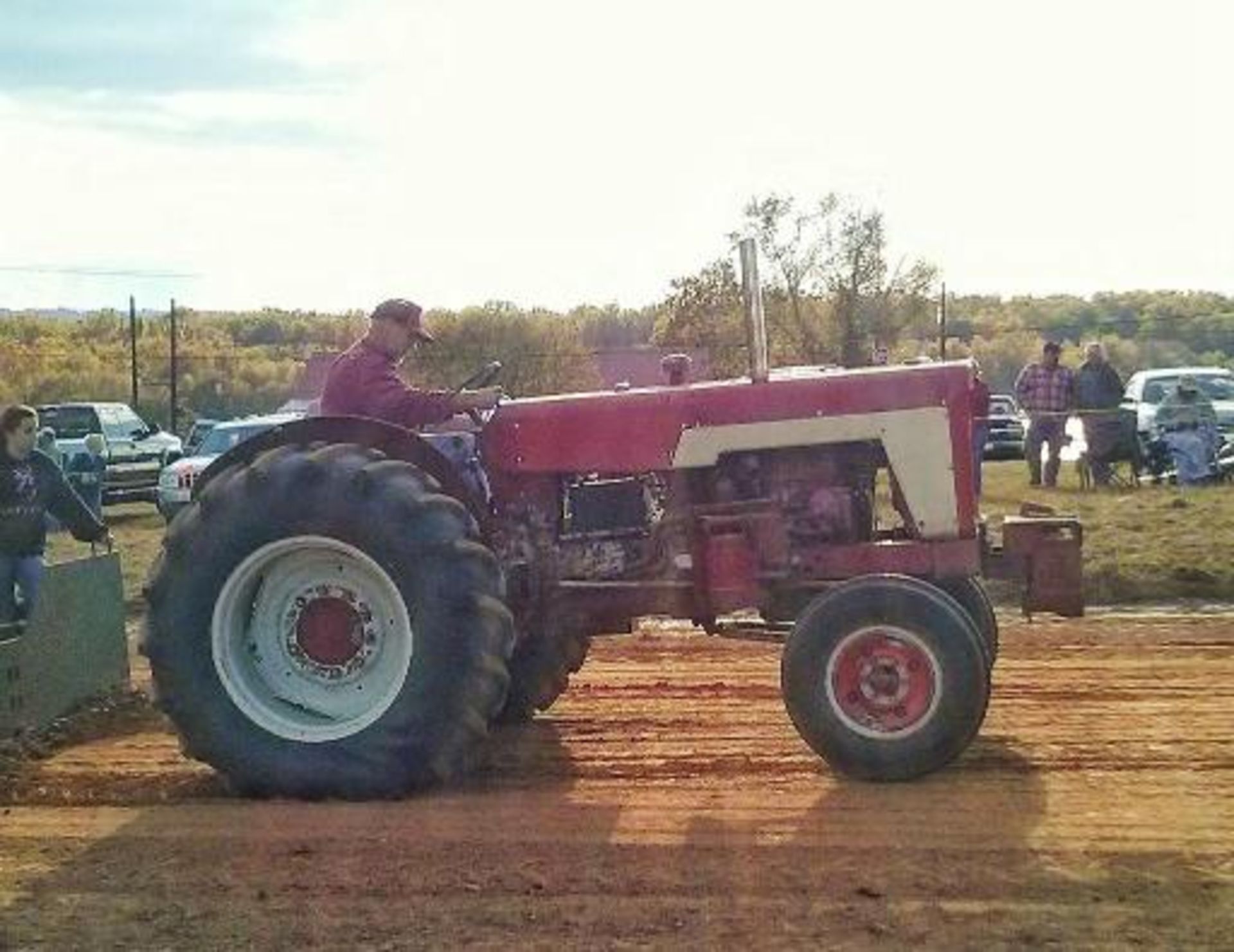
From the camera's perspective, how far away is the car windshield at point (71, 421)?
91.7 feet

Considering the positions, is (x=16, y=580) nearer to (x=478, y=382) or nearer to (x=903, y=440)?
(x=478, y=382)

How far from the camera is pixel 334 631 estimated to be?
24.0ft

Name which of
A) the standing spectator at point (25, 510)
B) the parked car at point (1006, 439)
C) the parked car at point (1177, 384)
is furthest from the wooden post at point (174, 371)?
the standing spectator at point (25, 510)

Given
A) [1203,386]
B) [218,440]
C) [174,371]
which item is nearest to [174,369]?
[174,371]

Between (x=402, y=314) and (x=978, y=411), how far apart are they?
8.01 ft

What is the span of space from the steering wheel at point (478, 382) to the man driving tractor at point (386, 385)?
0.26 feet

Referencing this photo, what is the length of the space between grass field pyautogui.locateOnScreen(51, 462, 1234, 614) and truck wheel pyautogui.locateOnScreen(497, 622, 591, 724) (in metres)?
2.44

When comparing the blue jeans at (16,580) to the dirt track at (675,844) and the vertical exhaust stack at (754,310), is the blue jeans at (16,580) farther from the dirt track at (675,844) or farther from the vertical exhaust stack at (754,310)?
the vertical exhaust stack at (754,310)

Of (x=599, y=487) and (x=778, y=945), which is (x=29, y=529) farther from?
(x=778, y=945)

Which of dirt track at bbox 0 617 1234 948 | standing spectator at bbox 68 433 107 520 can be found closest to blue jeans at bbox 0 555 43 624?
dirt track at bbox 0 617 1234 948

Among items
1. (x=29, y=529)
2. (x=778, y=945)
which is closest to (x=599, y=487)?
(x=778, y=945)

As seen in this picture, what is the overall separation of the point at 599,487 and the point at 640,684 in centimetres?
178

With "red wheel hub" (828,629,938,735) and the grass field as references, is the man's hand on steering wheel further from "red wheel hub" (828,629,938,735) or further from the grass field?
the grass field

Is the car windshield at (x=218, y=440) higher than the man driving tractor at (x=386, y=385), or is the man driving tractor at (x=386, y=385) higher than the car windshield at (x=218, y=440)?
the man driving tractor at (x=386, y=385)
